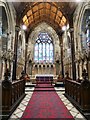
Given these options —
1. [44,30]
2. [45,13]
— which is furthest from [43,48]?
[45,13]

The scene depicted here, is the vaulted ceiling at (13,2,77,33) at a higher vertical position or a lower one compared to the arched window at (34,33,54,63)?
higher

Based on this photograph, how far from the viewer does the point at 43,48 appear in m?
20.8

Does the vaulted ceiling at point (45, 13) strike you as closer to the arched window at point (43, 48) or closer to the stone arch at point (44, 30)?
the stone arch at point (44, 30)

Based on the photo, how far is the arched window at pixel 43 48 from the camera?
2009 centimetres

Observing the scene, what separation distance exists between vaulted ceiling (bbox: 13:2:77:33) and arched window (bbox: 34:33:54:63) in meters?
2.25

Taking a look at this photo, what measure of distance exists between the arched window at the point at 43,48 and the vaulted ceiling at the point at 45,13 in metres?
2.25

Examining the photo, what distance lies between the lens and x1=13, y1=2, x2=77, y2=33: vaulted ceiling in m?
12.8

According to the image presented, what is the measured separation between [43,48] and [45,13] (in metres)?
5.83

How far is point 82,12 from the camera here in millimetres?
10188

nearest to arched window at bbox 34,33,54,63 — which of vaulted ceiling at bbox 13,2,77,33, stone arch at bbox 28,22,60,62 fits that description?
stone arch at bbox 28,22,60,62

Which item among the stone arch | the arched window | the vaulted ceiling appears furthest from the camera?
the arched window

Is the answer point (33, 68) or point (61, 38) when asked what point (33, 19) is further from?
point (33, 68)

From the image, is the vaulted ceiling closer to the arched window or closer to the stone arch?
the stone arch

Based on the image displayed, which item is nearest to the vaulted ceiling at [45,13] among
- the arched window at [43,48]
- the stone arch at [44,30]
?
the stone arch at [44,30]
